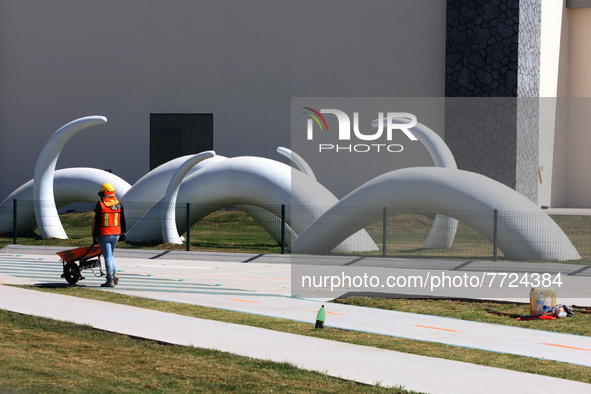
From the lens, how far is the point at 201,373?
8.90 metres

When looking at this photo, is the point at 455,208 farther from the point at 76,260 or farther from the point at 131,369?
the point at 131,369

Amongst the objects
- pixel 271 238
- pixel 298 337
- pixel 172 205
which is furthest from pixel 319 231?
pixel 298 337

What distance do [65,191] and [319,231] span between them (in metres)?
10.5

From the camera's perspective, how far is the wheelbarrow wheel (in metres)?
17.1

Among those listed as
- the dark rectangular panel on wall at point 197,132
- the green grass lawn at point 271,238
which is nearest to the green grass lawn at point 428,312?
the green grass lawn at point 271,238

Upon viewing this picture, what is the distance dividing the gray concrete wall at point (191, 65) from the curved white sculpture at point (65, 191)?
11.1m

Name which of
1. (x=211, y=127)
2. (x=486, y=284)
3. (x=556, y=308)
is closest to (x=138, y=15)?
(x=211, y=127)

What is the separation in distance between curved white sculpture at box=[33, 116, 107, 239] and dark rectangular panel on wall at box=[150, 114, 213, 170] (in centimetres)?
1266

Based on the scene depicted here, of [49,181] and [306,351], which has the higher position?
[49,181]

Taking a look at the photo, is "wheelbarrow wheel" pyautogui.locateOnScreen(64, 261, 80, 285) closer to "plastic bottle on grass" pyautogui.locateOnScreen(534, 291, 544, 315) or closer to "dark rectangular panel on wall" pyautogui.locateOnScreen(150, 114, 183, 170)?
"plastic bottle on grass" pyautogui.locateOnScreen(534, 291, 544, 315)

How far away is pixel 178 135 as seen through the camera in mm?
41375

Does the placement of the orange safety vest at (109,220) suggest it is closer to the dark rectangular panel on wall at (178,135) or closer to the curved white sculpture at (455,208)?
the curved white sculpture at (455,208)

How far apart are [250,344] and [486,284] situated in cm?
850

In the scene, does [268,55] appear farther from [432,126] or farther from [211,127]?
[432,126]
